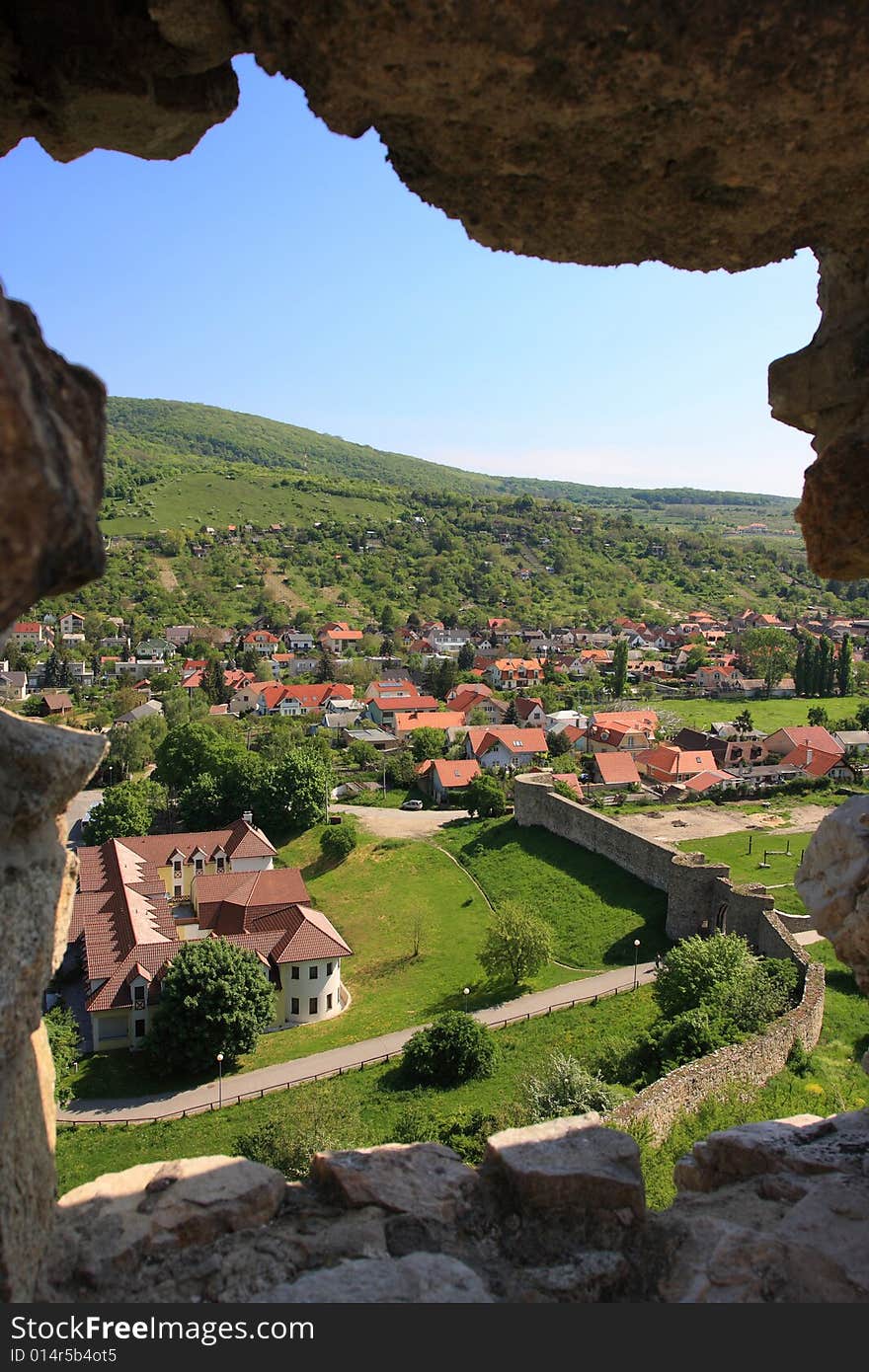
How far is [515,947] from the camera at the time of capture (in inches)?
1112

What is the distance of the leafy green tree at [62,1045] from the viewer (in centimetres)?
2517

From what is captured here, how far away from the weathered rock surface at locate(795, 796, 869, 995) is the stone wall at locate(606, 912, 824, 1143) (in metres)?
8.56

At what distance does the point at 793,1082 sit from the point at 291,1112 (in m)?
11.1

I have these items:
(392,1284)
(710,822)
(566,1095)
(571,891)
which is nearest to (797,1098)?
(566,1095)

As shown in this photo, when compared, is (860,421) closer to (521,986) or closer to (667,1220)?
(667,1220)

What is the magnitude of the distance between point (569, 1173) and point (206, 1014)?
72.3ft

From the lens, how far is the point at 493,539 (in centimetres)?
17638

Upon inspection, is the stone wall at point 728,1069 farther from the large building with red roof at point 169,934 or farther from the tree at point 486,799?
the tree at point 486,799

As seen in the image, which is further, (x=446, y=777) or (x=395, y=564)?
(x=395, y=564)

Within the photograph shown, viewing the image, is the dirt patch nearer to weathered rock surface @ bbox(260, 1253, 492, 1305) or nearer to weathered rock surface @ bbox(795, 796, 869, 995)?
weathered rock surface @ bbox(795, 796, 869, 995)

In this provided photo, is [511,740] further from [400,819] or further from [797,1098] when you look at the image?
[797,1098]

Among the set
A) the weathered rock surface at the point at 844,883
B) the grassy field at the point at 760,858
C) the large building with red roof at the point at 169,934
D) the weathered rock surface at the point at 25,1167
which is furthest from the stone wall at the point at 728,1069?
the large building with red roof at the point at 169,934

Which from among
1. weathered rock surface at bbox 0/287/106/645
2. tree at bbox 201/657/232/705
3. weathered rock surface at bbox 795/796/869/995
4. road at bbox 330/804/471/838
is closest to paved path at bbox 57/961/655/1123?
road at bbox 330/804/471/838

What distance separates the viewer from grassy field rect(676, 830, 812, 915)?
30.7 meters
